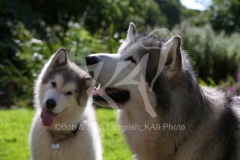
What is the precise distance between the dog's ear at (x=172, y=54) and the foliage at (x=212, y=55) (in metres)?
9.79

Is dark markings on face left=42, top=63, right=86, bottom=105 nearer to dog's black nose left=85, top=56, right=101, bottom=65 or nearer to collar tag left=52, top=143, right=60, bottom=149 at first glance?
collar tag left=52, top=143, right=60, bottom=149

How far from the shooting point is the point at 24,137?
264 inches

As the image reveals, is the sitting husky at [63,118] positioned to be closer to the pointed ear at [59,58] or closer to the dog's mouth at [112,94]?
the pointed ear at [59,58]

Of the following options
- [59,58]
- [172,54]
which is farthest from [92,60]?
[59,58]

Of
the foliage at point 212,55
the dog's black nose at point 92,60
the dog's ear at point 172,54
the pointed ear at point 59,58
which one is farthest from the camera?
the foliage at point 212,55

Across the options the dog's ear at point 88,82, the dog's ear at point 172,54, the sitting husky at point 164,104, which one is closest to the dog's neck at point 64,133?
the dog's ear at point 88,82

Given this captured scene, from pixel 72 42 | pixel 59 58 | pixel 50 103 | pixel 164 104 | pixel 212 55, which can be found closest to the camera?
pixel 164 104

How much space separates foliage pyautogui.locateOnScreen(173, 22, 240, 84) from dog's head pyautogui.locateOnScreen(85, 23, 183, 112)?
31.7 ft

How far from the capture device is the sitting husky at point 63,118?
457 cm

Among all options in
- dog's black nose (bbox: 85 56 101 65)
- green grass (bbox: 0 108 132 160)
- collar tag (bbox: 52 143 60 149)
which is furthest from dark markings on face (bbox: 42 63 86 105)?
dog's black nose (bbox: 85 56 101 65)

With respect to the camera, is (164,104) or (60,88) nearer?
(164,104)

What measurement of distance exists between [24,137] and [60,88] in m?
2.46

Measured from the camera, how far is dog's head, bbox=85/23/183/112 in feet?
9.47

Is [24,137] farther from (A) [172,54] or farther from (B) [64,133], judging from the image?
(A) [172,54]
